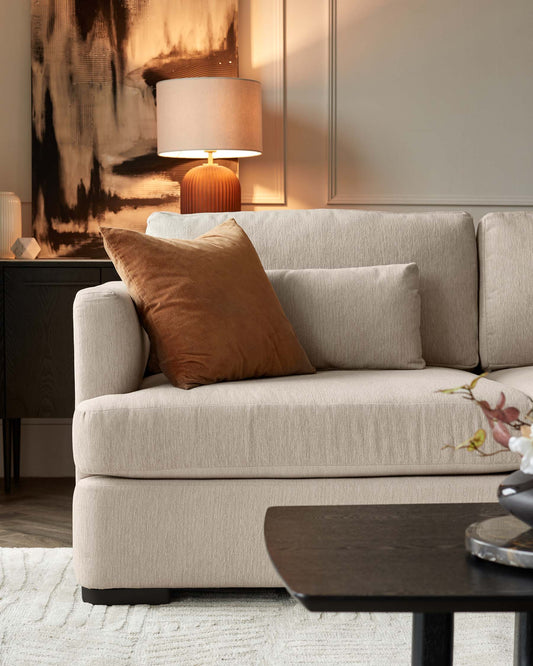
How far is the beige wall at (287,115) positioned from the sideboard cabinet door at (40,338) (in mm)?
482

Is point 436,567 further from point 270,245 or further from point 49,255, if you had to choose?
point 49,255

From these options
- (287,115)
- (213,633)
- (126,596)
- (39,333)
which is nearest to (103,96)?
(287,115)

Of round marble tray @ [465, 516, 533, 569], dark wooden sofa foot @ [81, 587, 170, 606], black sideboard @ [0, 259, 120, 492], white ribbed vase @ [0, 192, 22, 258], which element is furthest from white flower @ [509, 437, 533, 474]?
white ribbed vase @ [0, 192, 22, 258]

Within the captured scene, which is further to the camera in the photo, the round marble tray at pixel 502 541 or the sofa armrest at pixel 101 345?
the sofa armrest at pixel 101 345

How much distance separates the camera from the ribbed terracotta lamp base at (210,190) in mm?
3152

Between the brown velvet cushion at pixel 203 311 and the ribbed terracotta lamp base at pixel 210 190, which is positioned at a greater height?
the ribbed terracotta lamp base at pixel 210 190

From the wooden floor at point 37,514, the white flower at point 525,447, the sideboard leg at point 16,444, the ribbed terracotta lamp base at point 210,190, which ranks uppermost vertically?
the ribbed terracotta lamp base at point 210,190

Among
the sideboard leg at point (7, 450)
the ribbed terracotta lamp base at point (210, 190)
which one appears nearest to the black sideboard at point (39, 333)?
the sideboard leg at point (7, 450)

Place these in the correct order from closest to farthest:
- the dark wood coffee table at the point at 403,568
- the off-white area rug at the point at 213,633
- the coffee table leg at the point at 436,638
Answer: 1. the dark wood coffee table at the point at 403,568
2. the coffee table leg at the point at 436,638
3. the off-white area rug at the point at 213,633

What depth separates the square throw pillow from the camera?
7.53 ft

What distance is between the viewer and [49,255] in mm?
3398

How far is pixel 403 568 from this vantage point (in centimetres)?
100

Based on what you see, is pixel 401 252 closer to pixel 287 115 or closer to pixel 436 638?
pixel 287 115

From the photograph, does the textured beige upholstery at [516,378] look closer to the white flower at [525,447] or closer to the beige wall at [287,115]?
the white flower at [525,447]
